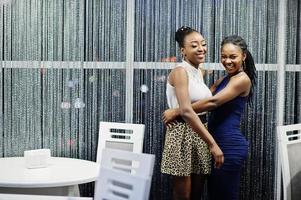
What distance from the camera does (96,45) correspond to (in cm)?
362

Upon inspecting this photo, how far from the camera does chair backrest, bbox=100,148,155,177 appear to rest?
6.02 feet

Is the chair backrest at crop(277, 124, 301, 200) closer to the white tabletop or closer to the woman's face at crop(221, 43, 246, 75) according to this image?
Answer: the woman's face at crop(221, 43, 246, 75)

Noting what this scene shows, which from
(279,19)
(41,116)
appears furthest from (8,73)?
(279,19)

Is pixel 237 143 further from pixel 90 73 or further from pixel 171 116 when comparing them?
pixel 90 73

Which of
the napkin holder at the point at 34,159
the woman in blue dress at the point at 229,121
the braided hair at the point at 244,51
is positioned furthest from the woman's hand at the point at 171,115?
the napkin holder at the point at 34,159

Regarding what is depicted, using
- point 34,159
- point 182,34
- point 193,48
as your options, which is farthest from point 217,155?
point 34,159

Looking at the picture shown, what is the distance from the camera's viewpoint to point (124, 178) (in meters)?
1.87

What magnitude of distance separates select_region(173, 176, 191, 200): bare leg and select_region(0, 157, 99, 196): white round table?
1.75ft

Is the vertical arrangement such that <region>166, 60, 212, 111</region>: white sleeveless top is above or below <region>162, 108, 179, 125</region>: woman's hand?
above

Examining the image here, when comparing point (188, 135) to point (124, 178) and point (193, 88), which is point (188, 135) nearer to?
point (193, 88)

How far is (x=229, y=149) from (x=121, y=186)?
115cm

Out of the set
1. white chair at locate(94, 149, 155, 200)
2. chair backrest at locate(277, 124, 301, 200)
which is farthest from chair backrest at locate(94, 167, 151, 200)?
chair backrest at locate(277, 124, 301, 200)

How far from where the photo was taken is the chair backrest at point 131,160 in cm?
183

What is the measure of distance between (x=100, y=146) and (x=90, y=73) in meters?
0.59
